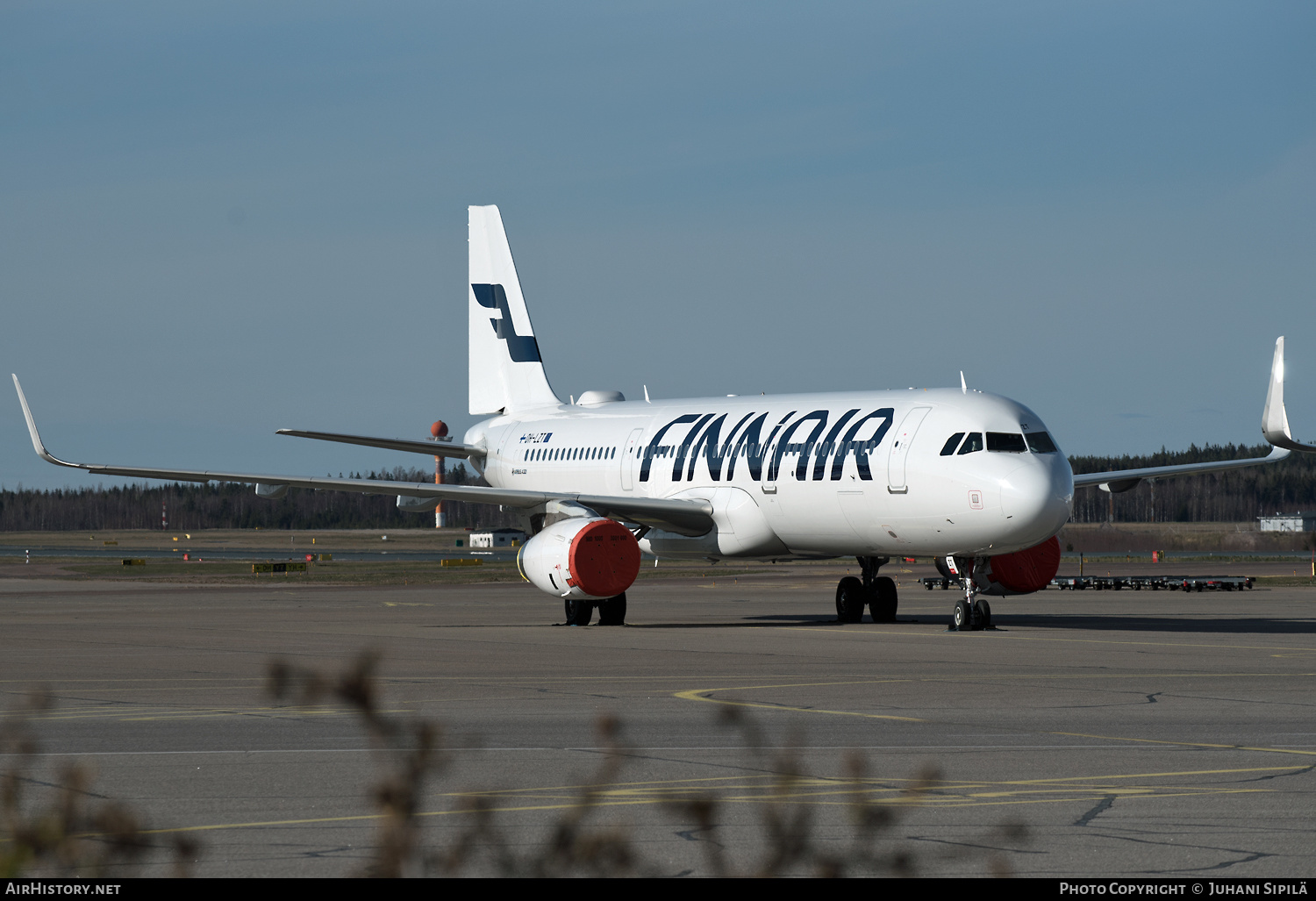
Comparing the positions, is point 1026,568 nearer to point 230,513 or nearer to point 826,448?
point 826,448

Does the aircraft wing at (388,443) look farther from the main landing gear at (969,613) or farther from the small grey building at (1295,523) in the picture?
the small grey building at (1295,523)

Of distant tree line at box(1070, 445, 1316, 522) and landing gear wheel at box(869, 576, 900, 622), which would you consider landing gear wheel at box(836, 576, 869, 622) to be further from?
distant tree line at box(1070, 445, 1316, 522)

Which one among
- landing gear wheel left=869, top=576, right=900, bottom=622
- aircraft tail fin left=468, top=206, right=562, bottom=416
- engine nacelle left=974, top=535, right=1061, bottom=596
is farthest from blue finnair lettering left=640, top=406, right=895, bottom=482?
aircraft tail fin left=468, top=206, right=562, bottom=416

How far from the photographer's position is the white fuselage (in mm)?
25500

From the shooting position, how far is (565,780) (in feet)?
33.7

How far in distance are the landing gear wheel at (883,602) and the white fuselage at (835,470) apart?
1.68 meters

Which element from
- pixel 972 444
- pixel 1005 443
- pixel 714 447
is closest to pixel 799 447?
pixel 714 447

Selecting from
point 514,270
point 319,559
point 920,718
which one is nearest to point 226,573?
point 319,559

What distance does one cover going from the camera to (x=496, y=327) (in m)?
40.7

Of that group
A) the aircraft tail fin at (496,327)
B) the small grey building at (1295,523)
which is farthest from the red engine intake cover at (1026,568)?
the small grey building at (1295,523)
